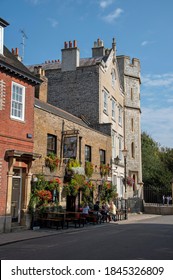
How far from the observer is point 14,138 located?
17125 mm

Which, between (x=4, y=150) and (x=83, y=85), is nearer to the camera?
(x=4, y=150)

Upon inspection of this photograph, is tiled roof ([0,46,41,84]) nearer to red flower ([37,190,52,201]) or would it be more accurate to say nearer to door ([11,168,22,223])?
door ([11,168,22,223])

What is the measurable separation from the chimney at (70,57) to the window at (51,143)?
42.0ft

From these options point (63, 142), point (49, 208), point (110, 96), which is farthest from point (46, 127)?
point (110, 96)

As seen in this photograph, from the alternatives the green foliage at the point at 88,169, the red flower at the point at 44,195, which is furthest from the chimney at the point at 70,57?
the red flower at the point at 44,195

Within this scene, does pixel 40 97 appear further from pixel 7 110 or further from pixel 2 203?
pixel 2 203

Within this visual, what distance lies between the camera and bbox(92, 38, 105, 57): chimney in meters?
36.2

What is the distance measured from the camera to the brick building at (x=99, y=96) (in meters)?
30.7

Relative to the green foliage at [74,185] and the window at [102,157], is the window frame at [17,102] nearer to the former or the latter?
the green foliage at [74,185]

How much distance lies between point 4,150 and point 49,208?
4.79 meters

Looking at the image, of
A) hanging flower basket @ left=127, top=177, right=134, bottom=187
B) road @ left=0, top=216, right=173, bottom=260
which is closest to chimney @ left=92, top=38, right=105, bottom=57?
hanging flower basket @ left=127, top=177, right=134, bottom=187

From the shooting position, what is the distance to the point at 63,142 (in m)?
21.7

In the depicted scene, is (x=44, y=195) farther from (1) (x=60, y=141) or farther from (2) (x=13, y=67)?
(2) (x=13, y=67)

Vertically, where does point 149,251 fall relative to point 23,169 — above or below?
below
